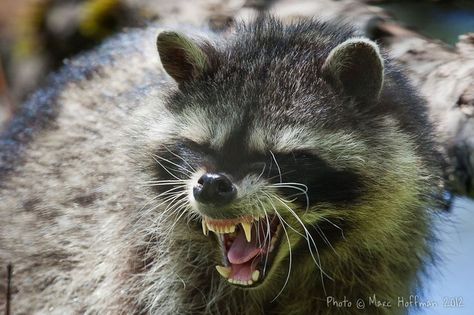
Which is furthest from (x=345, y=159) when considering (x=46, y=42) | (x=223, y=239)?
(x=46, y=42)

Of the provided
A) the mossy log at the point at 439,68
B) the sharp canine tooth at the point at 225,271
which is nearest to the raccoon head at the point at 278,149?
the sharp canine tooth at the point at 225,271

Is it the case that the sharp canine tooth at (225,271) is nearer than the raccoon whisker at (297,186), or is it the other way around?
the raccoon whisker at (297,186)

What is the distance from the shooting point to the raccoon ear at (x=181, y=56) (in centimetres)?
335

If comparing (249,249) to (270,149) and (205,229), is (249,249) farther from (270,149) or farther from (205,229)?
(270,149)

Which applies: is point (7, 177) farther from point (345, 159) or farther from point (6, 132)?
point (345, 159)

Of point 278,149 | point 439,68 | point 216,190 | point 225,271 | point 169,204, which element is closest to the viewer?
point 216,190

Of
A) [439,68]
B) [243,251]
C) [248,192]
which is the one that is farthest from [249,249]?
[439,68]

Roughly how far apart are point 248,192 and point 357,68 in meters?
0.63

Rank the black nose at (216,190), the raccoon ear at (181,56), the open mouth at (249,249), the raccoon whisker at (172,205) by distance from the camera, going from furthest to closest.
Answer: the raccoon ear at (181,56) < the raccoon whisker at (172,205) < the open mouth at (249,249) < the black nose at (216,190)

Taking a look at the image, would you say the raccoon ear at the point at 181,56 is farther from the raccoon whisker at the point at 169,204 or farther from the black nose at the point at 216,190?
the black nose at the point at 216,190

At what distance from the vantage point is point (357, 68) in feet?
10.6

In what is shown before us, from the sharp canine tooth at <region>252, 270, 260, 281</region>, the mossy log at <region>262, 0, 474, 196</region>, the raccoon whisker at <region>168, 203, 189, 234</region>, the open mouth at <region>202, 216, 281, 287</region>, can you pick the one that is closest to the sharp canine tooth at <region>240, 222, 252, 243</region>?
the open mouth at <region>202, 216, 281, 287</region>

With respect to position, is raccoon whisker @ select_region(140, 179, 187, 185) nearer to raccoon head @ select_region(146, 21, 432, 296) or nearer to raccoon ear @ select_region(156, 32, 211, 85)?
raccoon head @ select_region(146, 21, 432, 296)

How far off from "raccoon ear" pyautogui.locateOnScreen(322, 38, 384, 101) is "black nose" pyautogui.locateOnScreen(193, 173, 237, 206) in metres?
0.60
